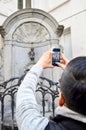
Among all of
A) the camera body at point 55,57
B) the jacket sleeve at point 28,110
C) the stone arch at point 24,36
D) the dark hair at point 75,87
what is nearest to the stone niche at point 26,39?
the stone arch at point 24,36

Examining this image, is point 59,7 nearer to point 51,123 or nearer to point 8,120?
point 8,120

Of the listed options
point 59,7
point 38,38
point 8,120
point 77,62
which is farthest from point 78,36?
point 77,62

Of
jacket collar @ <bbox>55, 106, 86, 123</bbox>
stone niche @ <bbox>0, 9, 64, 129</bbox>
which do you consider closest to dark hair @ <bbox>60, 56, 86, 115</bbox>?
Result: jacket collar @ <bbox>55, 106, 86, 123</bbox>

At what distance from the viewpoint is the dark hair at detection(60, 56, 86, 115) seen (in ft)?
2.56

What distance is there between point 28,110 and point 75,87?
0.17 meters

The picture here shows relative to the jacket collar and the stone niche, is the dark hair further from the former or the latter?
the stone niche

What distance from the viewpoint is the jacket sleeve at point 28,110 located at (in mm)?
828

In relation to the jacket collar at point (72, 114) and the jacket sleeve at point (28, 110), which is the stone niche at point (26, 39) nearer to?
the jacket sleeve at point (28, 110)

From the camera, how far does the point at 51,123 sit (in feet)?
2.68

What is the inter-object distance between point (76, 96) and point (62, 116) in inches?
3.1

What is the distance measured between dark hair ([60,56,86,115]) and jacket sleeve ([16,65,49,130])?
100mm

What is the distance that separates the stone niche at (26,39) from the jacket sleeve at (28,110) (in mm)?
4252

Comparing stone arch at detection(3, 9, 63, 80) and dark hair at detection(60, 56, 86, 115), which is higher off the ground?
Result: stone arch at detection(3, 9, 63, 80)

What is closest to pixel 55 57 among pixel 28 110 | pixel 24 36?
pixel 28 110
